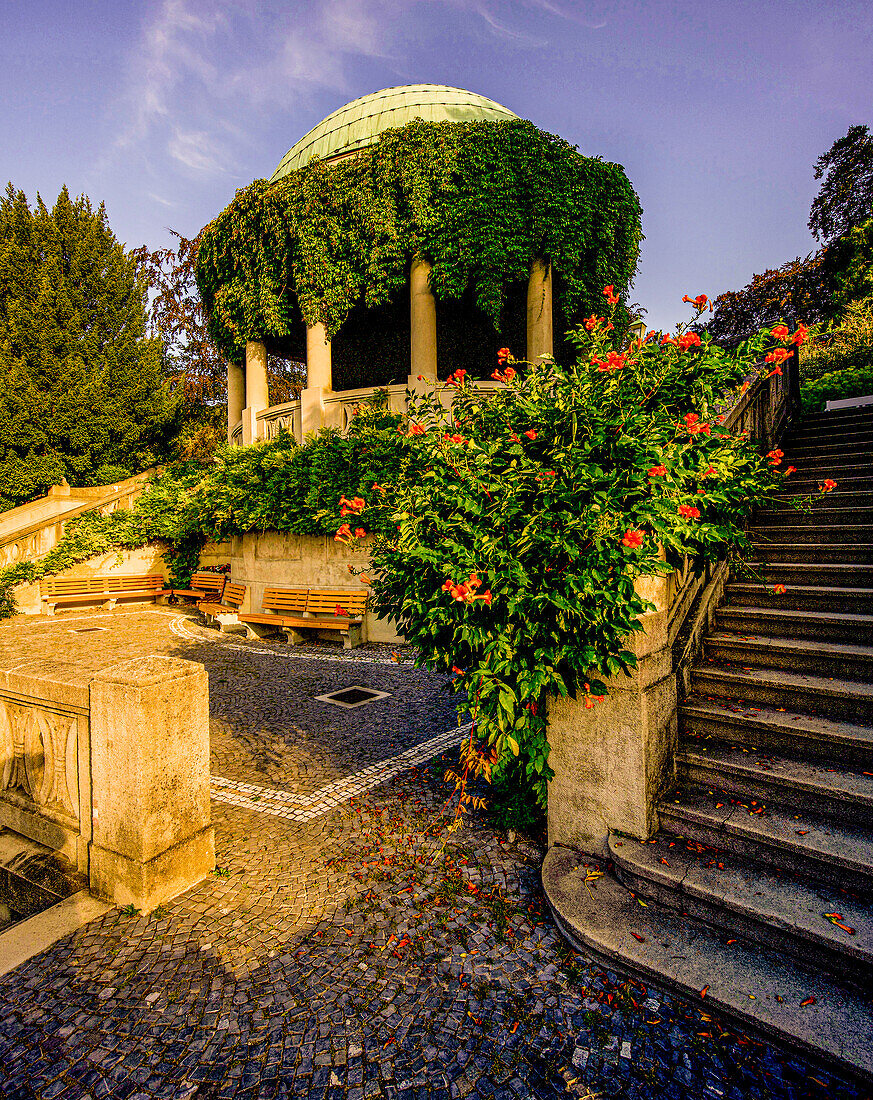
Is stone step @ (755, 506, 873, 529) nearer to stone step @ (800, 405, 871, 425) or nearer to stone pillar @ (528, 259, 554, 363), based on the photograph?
stone step @ (800, 405, 871, 425)

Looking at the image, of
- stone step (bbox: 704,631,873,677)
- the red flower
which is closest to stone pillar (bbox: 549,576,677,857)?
stone step (bbox: 704,631,873,677)

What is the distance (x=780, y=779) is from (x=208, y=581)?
41.4ft

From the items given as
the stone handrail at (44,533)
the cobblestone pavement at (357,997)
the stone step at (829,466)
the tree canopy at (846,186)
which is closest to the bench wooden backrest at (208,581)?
the stone handrail at (44,533)

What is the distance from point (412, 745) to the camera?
5.32 metres

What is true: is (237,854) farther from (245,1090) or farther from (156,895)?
(245,1090)

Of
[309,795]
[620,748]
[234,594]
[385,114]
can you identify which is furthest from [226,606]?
[385,114]

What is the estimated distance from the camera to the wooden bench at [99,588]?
13859 mm

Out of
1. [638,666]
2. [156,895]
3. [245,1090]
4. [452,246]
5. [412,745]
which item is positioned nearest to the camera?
[245,1090]

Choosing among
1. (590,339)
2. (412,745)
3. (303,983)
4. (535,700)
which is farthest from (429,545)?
(412,745)

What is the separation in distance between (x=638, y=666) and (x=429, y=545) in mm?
1270

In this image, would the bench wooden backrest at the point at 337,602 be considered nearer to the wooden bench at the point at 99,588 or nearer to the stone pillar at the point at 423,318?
the stone pillar at the point at 423,318

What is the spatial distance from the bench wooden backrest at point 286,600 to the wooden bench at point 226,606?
89cm

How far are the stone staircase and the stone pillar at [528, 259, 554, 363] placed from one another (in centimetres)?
997

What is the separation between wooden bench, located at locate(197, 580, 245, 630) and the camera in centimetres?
1134
